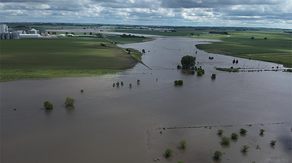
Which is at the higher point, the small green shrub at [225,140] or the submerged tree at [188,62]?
the submerged tree at [188,62]

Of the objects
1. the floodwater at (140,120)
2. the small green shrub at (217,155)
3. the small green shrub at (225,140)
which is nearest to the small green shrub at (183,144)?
the floodwater at (140,120)

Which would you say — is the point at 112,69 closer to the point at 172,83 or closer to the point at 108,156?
the point at 172,83

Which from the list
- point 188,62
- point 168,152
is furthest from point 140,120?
point 188,62

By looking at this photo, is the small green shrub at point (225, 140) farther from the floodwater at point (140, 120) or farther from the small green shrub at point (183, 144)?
the small green shrub at point (183, 144)

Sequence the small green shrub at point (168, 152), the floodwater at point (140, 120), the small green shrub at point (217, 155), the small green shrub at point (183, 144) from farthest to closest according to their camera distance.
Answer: the small green shrub at point (183, 144), the floodwater at point (140, 120), the small green shrub at point (168, 152), the small green shrub at point (217, 155)

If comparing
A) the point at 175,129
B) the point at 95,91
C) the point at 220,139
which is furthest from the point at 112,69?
the point at 220,139

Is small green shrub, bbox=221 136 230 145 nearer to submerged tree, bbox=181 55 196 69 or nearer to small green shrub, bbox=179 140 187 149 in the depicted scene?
small green shrub, bbox=179 140 187 149

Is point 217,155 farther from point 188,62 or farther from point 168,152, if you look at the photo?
point 188,62

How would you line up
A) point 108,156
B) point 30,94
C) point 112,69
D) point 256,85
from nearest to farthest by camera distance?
1. point 108,156
2. point 30,94
3. point 256,85
4. point 112,69

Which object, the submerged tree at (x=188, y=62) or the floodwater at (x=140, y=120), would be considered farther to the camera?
the submerged tree at (x=188, y=62)
